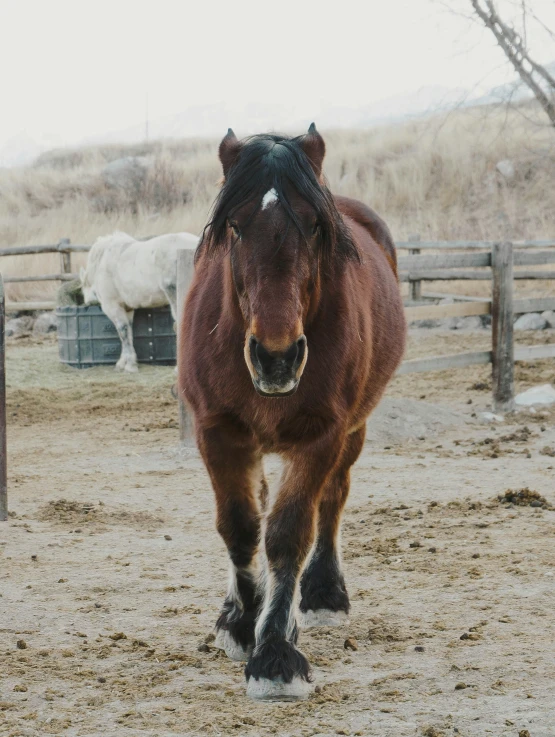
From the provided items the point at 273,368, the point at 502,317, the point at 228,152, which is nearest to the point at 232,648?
the point at 273,368

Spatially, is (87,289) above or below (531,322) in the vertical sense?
above

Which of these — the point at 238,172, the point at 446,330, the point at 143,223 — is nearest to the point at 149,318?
the point at 446,330

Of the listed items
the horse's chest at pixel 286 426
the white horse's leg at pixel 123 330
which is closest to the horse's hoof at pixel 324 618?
the horse's chest at pixel 286 426

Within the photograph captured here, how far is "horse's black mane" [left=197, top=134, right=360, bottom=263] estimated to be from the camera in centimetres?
266

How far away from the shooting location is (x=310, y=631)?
11.2 feet

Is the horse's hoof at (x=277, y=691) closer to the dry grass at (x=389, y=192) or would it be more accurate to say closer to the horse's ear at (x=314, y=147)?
the horse's ear at (x=314, y=147)

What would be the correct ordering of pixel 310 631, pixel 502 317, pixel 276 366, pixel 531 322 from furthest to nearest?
pixel 531 322
pixel 502 317
pixel 310 631
pixel 276 366

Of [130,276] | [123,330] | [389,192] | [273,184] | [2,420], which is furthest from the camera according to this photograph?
[389,192]

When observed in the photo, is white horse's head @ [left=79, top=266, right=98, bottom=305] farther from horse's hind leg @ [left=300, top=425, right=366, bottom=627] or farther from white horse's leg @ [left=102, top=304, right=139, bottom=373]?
horse's hind leg @ [left=300, top=425, right=366, bottom=627]

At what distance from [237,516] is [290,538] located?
10.4 inches

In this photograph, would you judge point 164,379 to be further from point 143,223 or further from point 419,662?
point 143,223

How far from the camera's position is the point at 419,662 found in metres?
2.97

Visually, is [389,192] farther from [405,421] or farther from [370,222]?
[370,222]

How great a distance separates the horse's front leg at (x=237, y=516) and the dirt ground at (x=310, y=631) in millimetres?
117
